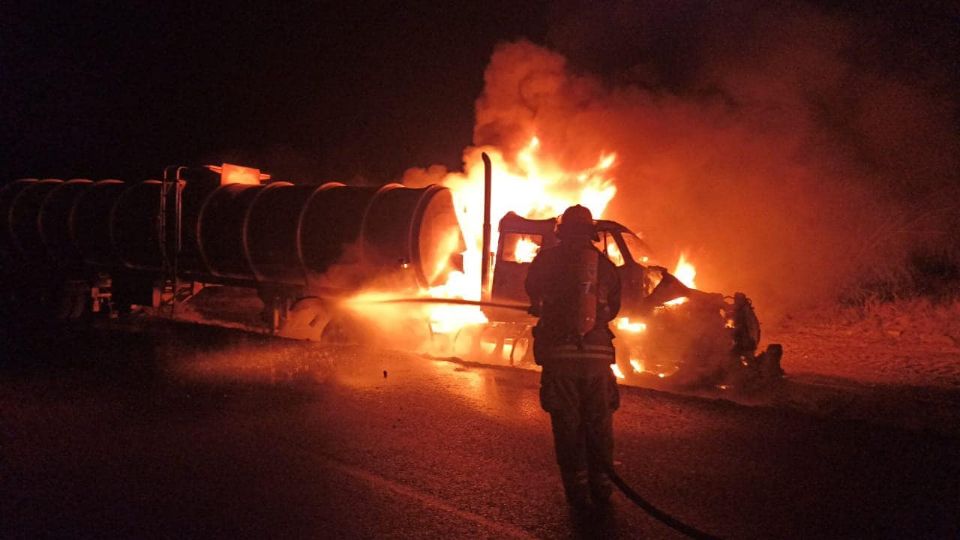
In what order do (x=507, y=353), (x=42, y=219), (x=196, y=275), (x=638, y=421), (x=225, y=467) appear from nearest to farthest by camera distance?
(x=225, y=467) → (x=638, y=421) → (x=507, y=353) → (x=196, y=275) → (x=42, y=219)

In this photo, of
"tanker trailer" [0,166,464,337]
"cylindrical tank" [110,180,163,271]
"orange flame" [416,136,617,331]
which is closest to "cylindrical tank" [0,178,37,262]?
"tanker trailer" [0,166,464,337]

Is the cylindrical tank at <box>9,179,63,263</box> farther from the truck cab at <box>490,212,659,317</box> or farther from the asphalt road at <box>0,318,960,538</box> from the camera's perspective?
the truck cab at <box>490,212,659,317</box>

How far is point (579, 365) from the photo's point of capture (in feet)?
14.1

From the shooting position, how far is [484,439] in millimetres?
5523

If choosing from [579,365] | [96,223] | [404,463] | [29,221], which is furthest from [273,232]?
[579,365]

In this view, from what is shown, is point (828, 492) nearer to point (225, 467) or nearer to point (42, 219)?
point (225, 467)

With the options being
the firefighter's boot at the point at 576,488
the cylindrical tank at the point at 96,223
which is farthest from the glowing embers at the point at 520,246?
the cylindrical tank at the point at 96,223

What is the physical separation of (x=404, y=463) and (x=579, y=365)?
5.33 feet

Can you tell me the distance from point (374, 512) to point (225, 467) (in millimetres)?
1481

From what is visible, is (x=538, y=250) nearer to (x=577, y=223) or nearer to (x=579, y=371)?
(x=577, y=223)

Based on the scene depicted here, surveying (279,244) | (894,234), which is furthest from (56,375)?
(894,234)

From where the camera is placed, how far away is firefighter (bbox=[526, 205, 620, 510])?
14.0 feet

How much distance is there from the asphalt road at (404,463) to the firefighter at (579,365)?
0.86 feet

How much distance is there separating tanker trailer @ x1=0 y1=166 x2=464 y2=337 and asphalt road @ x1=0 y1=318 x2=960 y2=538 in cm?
318
